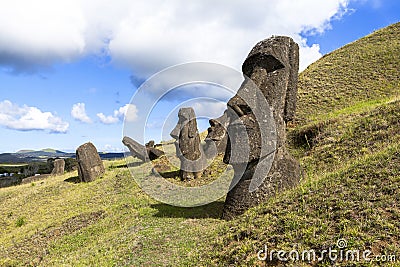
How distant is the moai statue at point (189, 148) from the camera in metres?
16.3

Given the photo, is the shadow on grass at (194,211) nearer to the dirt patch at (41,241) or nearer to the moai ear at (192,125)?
the dirt patch at (41,241)

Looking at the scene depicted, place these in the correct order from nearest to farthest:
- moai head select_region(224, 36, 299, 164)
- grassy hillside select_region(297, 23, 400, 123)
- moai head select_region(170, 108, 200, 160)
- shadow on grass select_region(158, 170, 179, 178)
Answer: moai head select_region(224, 36, 299, 164), moai head select_region(170, 108, 200, 160), shadow on grass select_region(158, 170, 179, 178), grassy hillside select_region(297, 23, 400, 123)

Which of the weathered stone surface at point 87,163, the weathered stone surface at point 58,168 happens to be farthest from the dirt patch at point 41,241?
the weathered stone surface at point 58,168

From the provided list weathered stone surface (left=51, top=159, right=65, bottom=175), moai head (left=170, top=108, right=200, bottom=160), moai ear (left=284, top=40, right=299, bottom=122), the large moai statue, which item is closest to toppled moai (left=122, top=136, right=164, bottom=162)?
weathered stone surface (left=51, top=159, right=65, bottom=175)

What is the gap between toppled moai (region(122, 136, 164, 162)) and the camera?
2512 cm

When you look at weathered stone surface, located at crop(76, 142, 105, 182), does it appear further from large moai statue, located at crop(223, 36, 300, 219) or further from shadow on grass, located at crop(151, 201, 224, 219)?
large moai statue, located at crop(223, 36, 300, 219)

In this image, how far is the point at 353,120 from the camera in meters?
15.2

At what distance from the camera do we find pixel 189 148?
54.3 ft

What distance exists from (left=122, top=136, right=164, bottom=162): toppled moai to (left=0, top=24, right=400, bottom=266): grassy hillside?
413 cm

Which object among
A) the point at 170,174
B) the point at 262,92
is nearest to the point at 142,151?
the point at 170,174

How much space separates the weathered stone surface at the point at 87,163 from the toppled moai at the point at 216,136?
27.3ft

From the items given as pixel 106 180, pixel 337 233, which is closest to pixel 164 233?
pixel 337 233

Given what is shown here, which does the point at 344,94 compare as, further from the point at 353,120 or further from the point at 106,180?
the point at 106,180

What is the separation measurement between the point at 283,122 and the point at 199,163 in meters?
7.43
